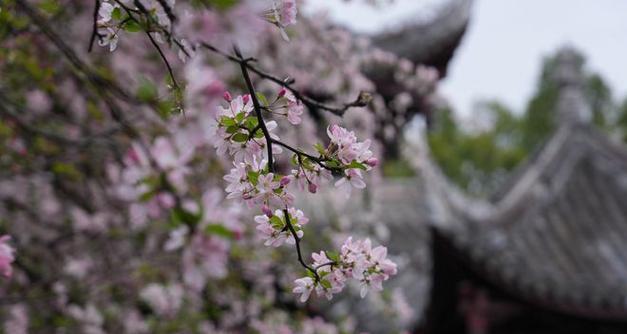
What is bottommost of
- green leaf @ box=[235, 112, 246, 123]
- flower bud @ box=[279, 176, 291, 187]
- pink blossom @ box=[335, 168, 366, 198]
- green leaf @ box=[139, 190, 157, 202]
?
flower bud @ box=[279, 176, 291, 187]

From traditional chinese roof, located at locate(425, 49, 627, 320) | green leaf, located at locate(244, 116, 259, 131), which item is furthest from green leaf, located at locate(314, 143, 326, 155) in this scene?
traditional chinese roof, located at locate(425, 49, 627, 320)

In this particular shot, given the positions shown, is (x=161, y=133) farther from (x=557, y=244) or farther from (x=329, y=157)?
(x=557, y=244)

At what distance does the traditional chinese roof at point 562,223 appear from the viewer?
4766 millimetres

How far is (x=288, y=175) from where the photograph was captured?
1028mm

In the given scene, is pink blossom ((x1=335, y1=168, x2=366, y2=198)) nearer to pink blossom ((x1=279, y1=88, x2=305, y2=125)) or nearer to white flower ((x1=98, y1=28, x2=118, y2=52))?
pink blossom ((x1=279, y1=88, x2=305, y2=125))

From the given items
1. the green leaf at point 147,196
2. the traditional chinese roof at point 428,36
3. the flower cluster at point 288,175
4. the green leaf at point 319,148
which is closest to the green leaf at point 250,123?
the flower cluster at point 288,175

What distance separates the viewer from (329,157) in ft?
3.27

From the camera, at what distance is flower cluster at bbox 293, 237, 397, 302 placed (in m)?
1.06

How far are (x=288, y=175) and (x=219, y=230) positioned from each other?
282 millimetres

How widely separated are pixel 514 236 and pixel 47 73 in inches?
177

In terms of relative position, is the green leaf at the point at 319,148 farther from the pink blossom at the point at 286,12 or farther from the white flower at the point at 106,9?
the white flower at the point at 106,9

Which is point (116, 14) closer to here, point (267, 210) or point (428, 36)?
point (267, 210)

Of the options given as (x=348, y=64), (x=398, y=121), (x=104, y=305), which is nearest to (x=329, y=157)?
(x=104, y=305)

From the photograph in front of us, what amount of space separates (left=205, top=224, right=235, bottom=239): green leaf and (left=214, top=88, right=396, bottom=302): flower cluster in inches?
8.3
